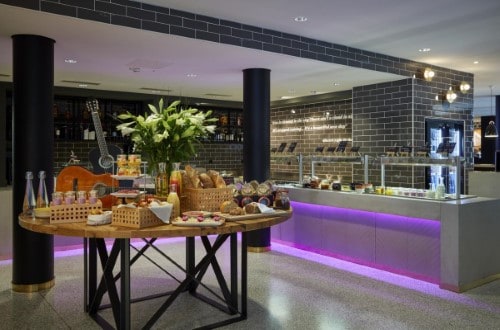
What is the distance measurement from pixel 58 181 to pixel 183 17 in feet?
7.02

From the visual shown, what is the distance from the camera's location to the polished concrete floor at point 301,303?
350 cm

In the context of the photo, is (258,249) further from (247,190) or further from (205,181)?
(205,181)

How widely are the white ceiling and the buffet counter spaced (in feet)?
6.56

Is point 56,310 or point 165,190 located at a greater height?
point 165,190

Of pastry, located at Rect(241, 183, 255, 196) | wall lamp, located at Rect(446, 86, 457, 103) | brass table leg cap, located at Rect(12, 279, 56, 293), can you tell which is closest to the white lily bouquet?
pastry, located at Rect(241, 183, 255, 196)

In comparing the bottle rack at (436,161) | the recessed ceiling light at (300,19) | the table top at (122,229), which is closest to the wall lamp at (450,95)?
the bottle rack at (436,161)

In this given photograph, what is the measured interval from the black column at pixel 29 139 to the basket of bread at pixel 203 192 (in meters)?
1.93

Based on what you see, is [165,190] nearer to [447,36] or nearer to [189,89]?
[447,36]

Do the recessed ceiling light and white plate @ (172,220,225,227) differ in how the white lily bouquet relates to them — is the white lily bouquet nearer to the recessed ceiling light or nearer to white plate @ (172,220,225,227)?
white plate @ (172,220,225,227)

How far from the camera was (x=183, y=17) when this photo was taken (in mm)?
4637

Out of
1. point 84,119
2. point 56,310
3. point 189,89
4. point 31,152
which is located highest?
point 189,89

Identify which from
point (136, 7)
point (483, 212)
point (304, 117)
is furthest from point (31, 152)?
point (304, 117)

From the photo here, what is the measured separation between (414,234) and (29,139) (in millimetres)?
4145

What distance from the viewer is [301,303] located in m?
3.95
